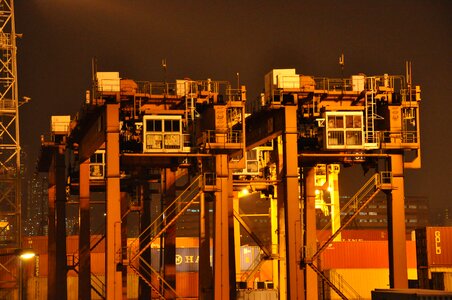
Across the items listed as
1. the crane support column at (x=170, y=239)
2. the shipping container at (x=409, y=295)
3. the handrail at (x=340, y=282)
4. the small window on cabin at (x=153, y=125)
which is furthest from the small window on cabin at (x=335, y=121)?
the handrail at (x=340, y=282)

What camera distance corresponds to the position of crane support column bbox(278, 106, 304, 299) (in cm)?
5259

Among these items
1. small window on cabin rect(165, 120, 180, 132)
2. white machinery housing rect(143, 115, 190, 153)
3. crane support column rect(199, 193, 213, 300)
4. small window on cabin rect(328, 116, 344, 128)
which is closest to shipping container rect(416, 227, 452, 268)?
crane support column rect(199, 193, 213, 300)

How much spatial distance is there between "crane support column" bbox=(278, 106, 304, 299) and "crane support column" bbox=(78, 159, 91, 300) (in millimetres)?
17825

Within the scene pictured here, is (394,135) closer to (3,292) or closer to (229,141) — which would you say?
(229,141)

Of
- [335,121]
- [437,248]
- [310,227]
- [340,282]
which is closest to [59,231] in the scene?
[310,227]

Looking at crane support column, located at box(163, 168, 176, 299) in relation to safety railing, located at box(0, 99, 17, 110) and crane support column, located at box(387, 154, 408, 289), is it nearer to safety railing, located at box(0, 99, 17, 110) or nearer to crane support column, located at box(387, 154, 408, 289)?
crane support column, located at box(387, 154, 408, 289)

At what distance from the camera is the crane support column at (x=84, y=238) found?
66562 mm

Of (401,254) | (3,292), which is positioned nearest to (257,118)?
(401,254)

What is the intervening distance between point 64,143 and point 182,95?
1748 centimetres

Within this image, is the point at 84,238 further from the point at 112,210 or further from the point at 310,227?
the point at 112,210

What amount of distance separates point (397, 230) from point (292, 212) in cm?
703

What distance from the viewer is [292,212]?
5281 centimetres

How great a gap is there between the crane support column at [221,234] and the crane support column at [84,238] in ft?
44.1

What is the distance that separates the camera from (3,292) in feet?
268
